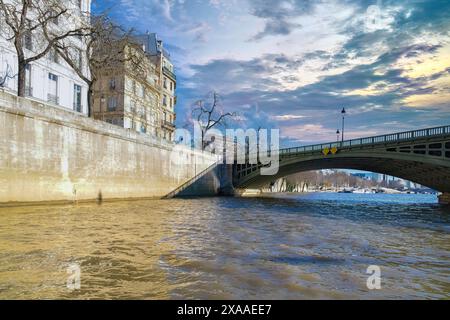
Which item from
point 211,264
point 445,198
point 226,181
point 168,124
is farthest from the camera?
point 168,124

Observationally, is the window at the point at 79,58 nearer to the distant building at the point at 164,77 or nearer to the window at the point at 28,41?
the window at the point at 28,41

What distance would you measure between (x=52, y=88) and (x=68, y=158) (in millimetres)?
14286

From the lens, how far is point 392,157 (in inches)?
1490

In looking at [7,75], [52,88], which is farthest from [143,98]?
[7,75]

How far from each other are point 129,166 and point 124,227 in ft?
63.4

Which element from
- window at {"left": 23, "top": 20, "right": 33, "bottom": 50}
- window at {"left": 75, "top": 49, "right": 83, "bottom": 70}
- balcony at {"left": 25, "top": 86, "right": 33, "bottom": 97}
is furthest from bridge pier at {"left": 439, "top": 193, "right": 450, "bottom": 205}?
window at {"left": 23, "top": 20, "right": 33, "bottom": 50}

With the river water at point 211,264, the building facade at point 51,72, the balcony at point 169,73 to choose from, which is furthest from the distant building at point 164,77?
the river water at point 211,264

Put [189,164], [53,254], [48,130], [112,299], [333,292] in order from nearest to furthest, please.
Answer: [112,299] → [333,292] → [53,254] → [48,130] → [189,164]

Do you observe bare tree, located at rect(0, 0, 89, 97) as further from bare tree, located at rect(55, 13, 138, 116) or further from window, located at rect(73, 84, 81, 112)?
window, located at rect(73, 84, 81, 112)

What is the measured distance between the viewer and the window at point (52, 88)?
34.2 metres

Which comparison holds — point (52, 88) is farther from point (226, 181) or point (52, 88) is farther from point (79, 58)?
point (226, 181)

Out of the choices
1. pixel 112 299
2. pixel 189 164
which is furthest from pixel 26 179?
pixel 189 164
